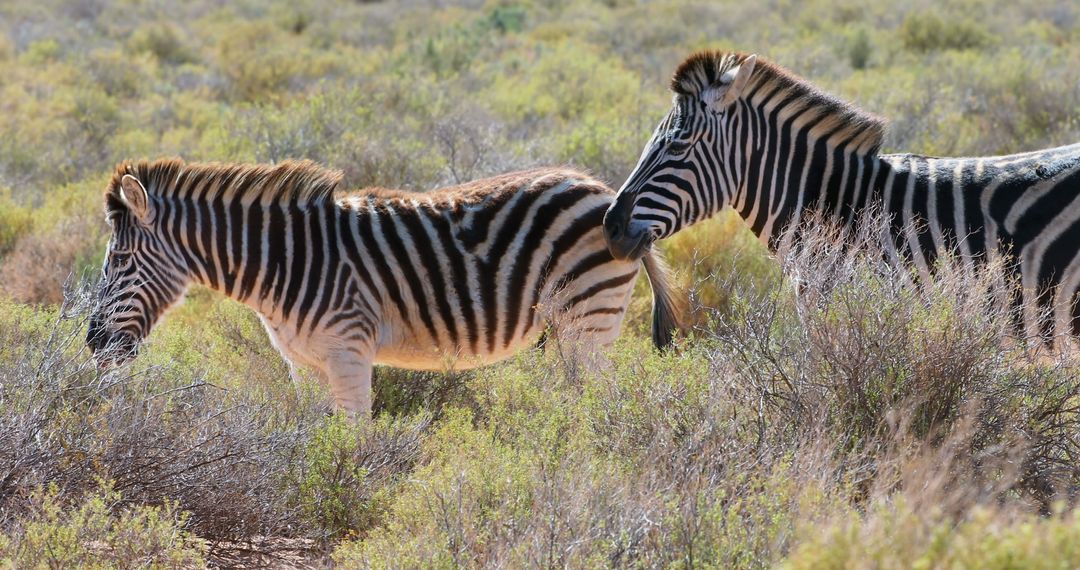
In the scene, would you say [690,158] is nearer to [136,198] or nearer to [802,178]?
[802,178]

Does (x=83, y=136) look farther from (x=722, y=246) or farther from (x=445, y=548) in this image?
(x=445, y=548)

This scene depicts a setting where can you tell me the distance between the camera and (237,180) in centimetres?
608

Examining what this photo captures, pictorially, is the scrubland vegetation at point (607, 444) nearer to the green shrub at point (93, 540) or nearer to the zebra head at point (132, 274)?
the green shrub at point (93, 540)

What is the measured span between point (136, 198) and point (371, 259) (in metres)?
1.28

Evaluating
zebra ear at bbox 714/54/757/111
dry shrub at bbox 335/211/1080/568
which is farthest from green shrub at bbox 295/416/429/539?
zebra ear at bbox 714/54/757/111

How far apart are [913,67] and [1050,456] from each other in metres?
15.7

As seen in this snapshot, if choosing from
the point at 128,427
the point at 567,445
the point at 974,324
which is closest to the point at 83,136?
the point at 128,427

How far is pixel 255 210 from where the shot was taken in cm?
607

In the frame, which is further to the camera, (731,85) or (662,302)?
(662,302)

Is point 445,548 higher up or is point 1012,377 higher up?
point 1012,377

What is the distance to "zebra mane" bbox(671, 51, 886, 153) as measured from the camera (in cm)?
594

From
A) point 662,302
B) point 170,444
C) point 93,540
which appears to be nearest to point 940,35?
point 662,302

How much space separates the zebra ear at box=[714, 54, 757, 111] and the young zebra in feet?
2.71

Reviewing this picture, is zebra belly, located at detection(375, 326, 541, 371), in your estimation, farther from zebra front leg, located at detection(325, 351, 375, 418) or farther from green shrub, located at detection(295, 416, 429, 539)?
green shrub, located at detection(295, 416, 429, 539)
